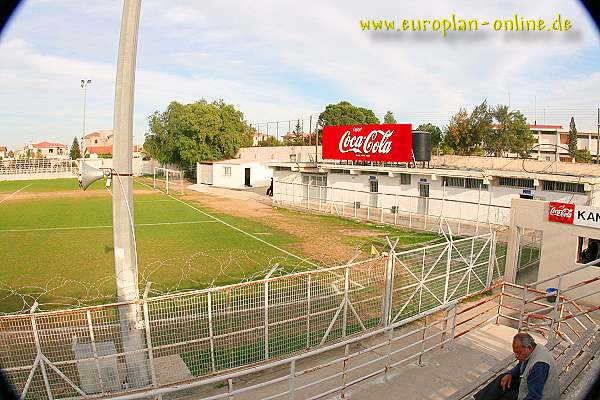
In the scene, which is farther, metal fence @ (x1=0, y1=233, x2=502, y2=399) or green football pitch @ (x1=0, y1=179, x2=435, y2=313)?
green football pitch @ (x1=0, y1=179, x2=435, y2=313)

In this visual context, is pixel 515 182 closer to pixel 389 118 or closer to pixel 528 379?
pixel 528 379

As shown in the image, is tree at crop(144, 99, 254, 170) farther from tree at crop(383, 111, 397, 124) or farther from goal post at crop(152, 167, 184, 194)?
tree at crop(383, 111, 397, 124)

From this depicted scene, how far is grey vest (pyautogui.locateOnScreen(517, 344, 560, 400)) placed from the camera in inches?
167

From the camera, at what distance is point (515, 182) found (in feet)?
68.7

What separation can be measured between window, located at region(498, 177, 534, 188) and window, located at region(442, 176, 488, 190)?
33.0 inches

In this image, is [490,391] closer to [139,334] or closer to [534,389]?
[534,389]

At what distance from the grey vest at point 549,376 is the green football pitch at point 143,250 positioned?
12.4ft

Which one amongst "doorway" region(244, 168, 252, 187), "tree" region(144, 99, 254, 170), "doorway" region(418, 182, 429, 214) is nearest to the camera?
"doorway" region(418, 182, 429, 214)

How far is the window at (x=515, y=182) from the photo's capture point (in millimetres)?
20566

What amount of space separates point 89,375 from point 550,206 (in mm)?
11514

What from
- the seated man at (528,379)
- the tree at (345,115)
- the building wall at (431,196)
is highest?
the tree at (345,115)

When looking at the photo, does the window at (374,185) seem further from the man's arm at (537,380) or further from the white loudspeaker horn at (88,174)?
the man's arm at (537,380)

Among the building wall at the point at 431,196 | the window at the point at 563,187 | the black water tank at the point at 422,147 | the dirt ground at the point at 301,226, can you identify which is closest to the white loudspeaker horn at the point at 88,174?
the dirt ground at the point at 301,226

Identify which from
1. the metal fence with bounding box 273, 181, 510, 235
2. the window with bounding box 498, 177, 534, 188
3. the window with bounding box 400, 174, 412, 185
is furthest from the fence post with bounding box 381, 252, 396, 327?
the window with bounding box 400, 174, 412, 185
